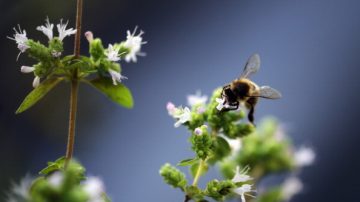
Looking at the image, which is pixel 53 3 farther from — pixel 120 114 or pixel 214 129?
pixel 214 129

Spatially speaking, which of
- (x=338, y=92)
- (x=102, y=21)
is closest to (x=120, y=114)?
(x=102, y=21)

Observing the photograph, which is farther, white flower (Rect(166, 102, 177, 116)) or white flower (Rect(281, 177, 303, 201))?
white flower (Rect(281, 177, 303, 201))

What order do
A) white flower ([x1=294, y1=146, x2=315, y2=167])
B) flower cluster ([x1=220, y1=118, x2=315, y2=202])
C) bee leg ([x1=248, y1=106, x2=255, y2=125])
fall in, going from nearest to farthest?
1. bee leg ([x1=248, y1=106, x2=255, y2=125])
2. flower cluster ([x1=220, y1=118, x2=315, y2=202])
3. white flower ([x1=294, y1=146, x2=315, y2=167])

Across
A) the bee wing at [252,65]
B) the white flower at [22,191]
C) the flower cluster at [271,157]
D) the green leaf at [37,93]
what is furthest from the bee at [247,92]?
the white flower at [22,191]

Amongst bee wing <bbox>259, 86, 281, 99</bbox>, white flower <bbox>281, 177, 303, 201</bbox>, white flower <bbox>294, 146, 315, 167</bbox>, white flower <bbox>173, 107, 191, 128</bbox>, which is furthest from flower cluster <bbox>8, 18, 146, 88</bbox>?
white flower <bbox>294, 146, 315, 167</bbox>

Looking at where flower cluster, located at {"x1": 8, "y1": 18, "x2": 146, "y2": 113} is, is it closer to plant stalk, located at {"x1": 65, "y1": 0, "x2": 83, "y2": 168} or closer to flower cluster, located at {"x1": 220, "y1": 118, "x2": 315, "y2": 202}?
plant stalk, located at {"x1": 65, "y1": 0, "x2": 83, "y2": 168}

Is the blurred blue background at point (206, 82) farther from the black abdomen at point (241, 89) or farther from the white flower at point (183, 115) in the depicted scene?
the white flower at point (183, 115)
